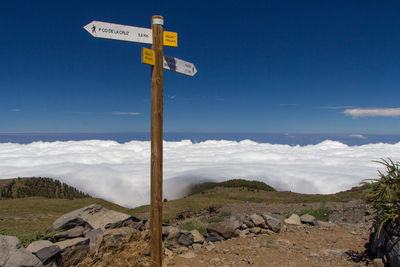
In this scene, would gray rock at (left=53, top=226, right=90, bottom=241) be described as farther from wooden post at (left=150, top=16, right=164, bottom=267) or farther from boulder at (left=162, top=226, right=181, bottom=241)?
wooden post at (left=150, top=16, right=164, bottom=267)

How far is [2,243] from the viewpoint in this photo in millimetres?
4965

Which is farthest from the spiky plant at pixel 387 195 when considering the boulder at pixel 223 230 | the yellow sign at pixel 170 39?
the yellow sign at pixel 170 39

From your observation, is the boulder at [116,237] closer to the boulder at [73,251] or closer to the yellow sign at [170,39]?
the boulder at [73,251]

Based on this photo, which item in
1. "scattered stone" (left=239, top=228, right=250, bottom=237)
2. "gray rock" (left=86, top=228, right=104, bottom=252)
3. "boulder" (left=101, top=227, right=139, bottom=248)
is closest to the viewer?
"gray rock" (left=86, top=228, right=104, bottom=252)

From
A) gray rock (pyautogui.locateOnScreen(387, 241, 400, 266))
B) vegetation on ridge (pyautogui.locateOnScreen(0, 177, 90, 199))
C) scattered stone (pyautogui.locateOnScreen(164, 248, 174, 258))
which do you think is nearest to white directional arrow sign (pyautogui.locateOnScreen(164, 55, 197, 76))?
scattered stone (pyautogui.locateOnScreen(164, 248, 174, 258))

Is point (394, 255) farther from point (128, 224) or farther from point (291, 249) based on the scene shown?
point (128, 224)

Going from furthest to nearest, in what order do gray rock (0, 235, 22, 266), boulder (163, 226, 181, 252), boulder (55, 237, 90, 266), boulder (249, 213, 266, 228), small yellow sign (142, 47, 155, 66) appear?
boulder (249, 213, 266, 228) → boulder (163, 226, 181, 252) → boulder (55, 237, 90, 266) → gray rock (0, 235, 22, 266) → small yellow sign (142, 47, 155, 66)

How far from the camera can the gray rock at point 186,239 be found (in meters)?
7.97

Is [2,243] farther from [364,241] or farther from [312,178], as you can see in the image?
[312,178]

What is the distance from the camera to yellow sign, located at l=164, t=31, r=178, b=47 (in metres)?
4.98

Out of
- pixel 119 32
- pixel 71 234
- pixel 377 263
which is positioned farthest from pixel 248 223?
pixel 119 32

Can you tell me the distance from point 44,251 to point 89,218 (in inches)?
135

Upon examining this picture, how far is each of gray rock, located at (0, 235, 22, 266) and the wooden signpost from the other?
2732mm

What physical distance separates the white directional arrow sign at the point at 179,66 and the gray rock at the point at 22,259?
4562 millimetres
